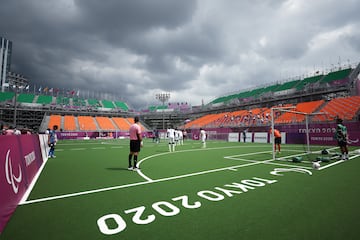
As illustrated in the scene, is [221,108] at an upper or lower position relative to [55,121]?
upper

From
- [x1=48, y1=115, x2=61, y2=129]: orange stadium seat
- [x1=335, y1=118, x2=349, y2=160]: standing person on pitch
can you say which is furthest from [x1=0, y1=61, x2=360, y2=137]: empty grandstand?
[x1=335, y1=118, x2=349, y2=160]: standing person on pitch

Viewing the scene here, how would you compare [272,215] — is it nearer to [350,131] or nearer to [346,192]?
[346,192]

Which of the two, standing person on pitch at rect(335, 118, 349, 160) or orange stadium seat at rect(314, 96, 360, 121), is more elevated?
orange stadium seat at rect(314, 96, 360, 121)

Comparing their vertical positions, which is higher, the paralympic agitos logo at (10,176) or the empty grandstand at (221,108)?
the empty grandstand at (221,108)

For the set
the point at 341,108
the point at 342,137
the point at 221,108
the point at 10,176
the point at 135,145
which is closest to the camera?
the point at 10,176

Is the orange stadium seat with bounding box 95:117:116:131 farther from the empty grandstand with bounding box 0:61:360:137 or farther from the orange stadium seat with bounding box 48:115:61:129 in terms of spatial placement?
the orange stadium seat with bounding box 48:115:61:129

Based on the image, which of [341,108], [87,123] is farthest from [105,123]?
[341,108]

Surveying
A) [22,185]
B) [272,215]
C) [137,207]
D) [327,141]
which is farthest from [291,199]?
[327,141]

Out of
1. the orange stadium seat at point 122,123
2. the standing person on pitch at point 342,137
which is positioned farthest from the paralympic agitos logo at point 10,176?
the orange stadium seat at point 122,123

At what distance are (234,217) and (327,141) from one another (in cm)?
2379

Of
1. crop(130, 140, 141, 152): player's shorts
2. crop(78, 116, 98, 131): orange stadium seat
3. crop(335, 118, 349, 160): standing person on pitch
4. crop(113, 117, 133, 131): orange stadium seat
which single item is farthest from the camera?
crop(113, 117, 133, 131): orange stadium seat

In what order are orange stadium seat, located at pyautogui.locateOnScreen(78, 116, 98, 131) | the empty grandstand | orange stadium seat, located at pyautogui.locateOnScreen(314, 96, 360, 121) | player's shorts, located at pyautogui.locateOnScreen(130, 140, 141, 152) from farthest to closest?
1. orange stadium seat, located at pyautogui.locateOnScreen(78, 116, 98, 131)
2. the empty grandstand
3. orange stadium seat, located at pyautogui.locateOnScreen(314, 96, 360, 121)
4. player's shorts, located at pyautogui.locateOnScreen(130, 140, 141, 152)

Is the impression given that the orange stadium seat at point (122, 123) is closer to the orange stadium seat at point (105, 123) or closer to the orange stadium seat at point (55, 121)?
the orange stadium seat at point (105, 123)

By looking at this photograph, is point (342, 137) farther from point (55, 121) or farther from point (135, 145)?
point (55, 121)
